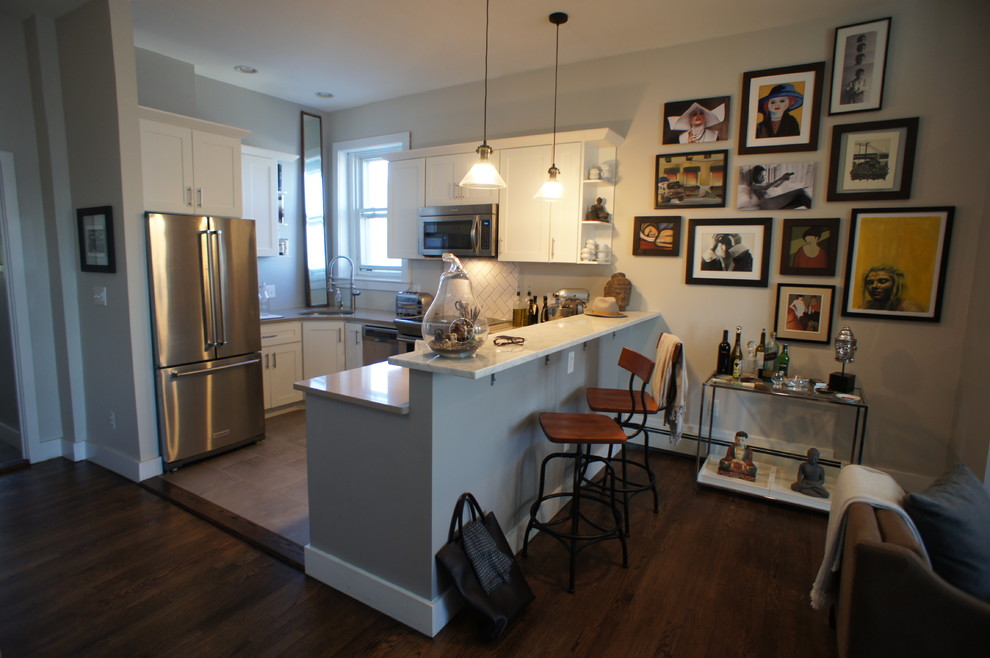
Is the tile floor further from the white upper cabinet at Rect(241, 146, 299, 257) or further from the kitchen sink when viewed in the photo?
the white upper cabinet at Rect(241, 146, 299, 257)

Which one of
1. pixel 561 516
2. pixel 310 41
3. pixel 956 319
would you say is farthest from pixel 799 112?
pixel 310 41

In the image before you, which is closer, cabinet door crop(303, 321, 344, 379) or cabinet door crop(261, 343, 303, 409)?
cabinet door crop(261, 343, 303, 409)

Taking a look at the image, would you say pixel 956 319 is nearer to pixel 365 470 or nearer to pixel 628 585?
pixel 628 585

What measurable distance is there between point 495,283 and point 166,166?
8.61 ft

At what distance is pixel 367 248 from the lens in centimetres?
573

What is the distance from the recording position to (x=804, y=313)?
3.41 m

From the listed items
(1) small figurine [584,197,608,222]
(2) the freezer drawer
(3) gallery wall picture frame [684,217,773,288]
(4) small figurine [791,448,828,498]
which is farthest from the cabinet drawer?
(4) small figurine [791,448,828,498]

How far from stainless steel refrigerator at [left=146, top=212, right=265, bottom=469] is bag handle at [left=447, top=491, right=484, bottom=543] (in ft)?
7.90

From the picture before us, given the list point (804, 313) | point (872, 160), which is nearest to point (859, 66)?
point (872, 160)

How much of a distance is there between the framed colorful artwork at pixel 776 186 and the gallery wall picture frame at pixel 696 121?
1.10 feet

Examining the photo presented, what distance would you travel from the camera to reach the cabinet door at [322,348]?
15.8ft

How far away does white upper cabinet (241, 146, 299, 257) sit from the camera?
187 inches

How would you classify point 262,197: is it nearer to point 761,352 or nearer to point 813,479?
point 761,352

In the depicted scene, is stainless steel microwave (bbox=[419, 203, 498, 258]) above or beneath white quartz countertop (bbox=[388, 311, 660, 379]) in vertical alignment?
above
